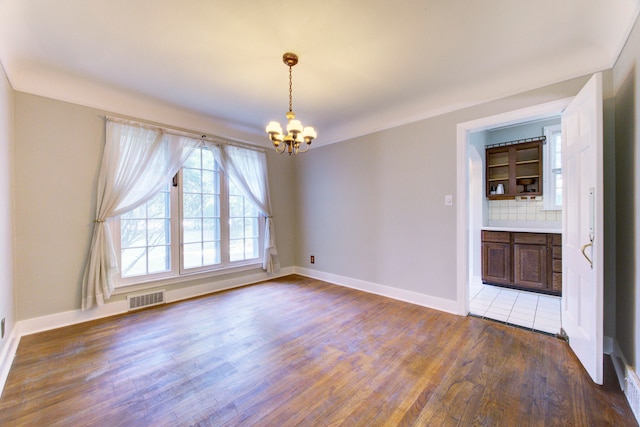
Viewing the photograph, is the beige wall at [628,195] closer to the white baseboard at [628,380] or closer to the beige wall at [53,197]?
the white baseboard at [628,380]

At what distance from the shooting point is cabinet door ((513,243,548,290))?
3.61 meters

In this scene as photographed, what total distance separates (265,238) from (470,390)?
3.43 meters

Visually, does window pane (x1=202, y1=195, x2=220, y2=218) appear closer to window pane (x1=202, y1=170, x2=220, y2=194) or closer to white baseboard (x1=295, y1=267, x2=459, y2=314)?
window pane (x1=202, y1=170, x2=220, y2=194)

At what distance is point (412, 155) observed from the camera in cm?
329

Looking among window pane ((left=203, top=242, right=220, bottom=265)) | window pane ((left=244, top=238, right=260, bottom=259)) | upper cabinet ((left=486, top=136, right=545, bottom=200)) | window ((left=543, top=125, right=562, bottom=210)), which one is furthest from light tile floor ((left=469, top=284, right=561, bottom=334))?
window pane ((left=203, top=242, right=220, bottom=265))

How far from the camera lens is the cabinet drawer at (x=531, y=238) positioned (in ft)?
11.8

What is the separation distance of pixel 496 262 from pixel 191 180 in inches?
191

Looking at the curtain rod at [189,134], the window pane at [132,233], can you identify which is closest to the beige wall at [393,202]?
the curtain rod at [189,134]

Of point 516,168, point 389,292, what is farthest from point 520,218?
point 389,292

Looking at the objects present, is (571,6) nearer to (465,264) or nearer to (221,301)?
(465,264)

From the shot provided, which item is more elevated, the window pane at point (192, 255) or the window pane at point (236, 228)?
the window pane at point (236, 228)

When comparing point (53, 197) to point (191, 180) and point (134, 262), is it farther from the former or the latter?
point (191, 180)

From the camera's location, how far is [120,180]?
2916 mm

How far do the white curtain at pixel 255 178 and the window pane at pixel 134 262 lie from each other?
1579 millimetres
